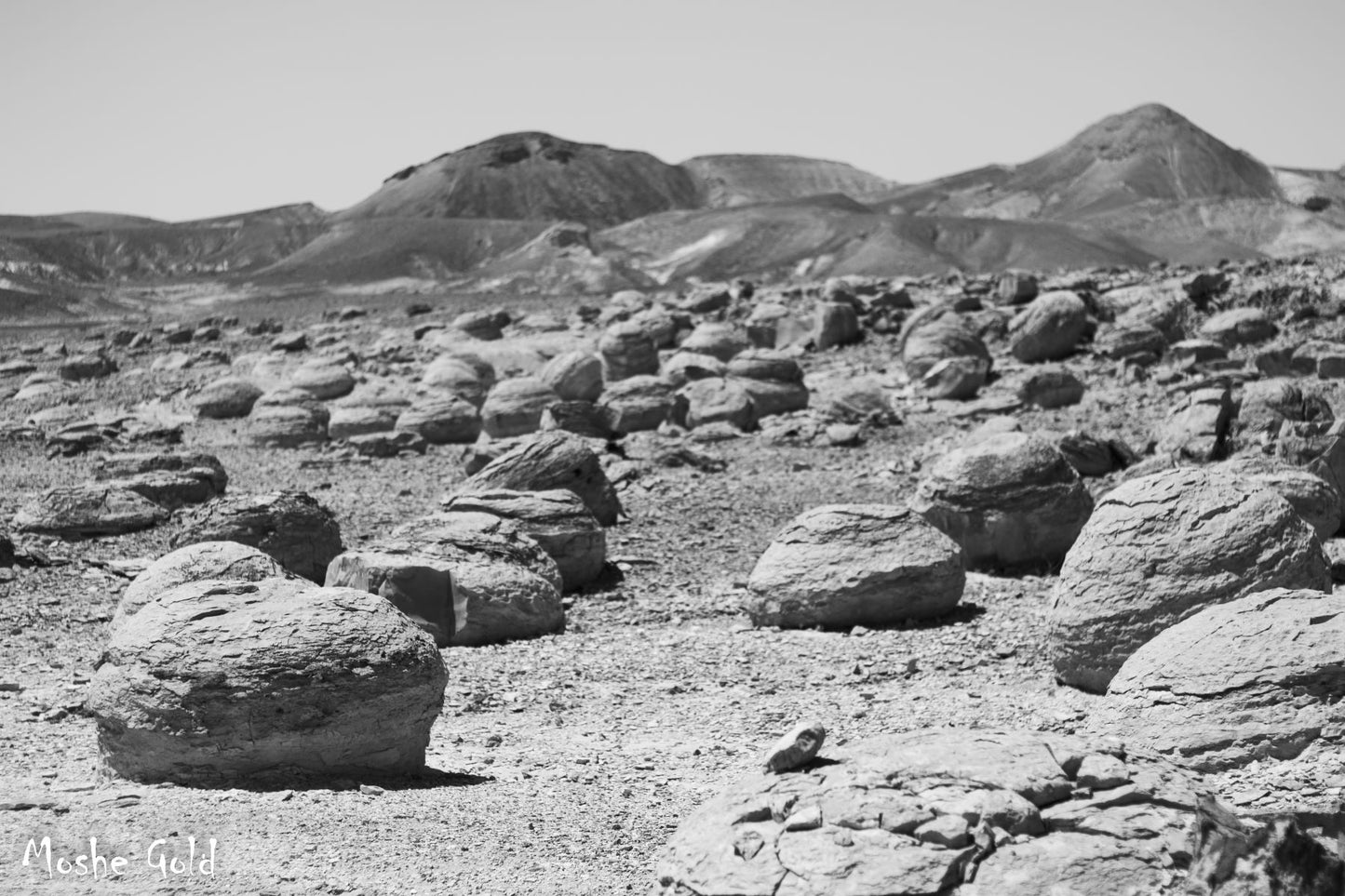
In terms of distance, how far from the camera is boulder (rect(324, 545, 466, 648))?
436 inches

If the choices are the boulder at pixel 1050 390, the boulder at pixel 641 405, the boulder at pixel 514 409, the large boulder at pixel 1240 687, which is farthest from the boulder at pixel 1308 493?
the boulder at pixel 514 409

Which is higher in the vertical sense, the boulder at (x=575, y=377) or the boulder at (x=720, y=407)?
the boulder at (x=575, y=377)

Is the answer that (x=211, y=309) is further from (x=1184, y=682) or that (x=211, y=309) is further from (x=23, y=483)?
(x=1184, y=682)

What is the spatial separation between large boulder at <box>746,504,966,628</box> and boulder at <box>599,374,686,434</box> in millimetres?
10670

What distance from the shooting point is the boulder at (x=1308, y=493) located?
1252 cm

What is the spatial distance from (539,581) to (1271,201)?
92420mm

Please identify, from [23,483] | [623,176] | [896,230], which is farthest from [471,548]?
[623,176]

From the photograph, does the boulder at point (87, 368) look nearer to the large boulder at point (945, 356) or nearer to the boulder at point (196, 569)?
the large boulder at point (945, 356)

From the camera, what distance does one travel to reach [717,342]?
2920 centimetres

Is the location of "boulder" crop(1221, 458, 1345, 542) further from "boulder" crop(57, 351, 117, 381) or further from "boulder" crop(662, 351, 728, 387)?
"boulder" crop(57, 351, 117, 381)

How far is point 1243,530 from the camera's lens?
8.97 meters

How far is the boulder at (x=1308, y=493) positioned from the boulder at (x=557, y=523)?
19.5 ft

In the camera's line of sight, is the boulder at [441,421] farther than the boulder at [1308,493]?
Yes
